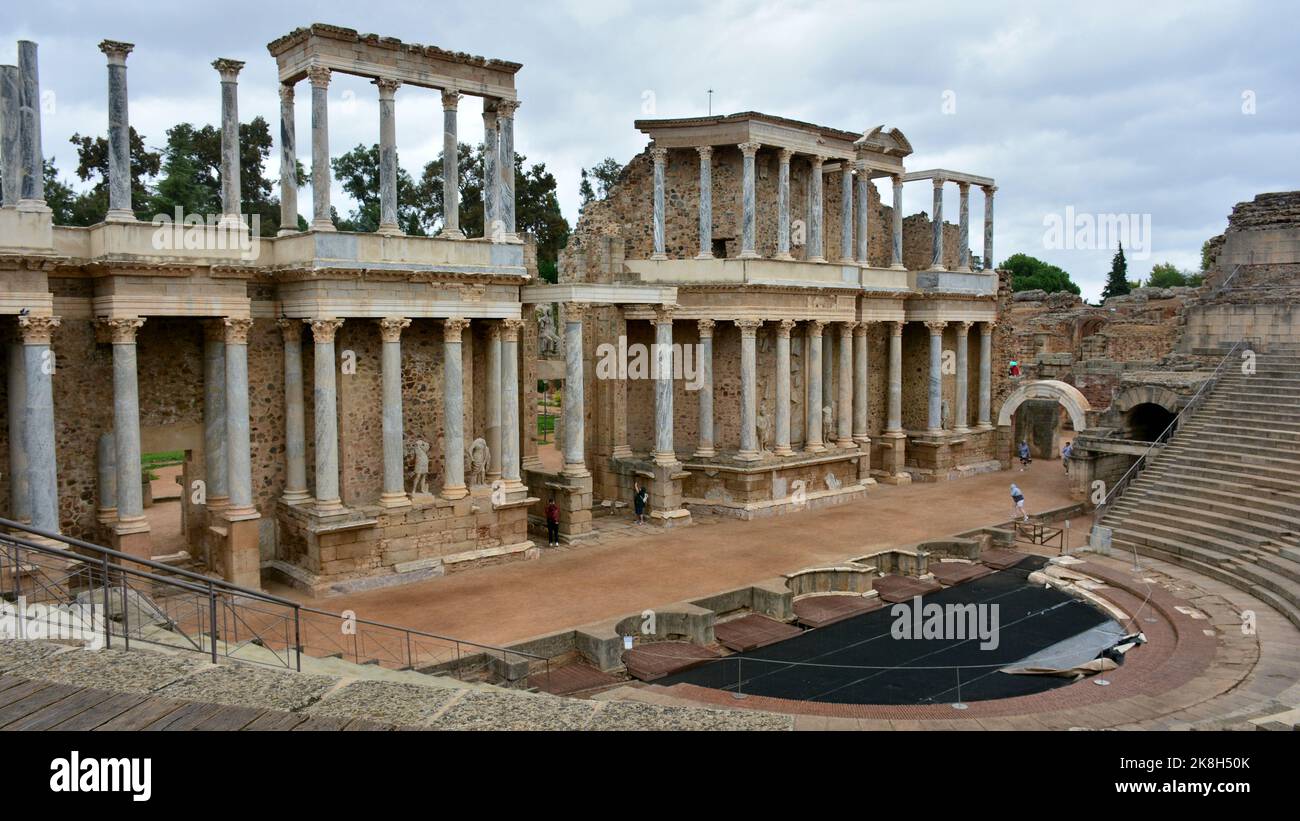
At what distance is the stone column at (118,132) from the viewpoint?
16.8 m

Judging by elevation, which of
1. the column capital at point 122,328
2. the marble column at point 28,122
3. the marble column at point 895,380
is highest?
the marble column at point 28,122

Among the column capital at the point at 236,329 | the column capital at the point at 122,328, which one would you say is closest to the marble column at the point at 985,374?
the column capital at the point at 236,329

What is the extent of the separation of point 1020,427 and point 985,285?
614 cm

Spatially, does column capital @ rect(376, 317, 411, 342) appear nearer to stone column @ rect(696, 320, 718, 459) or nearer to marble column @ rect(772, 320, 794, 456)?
stone column @ rect(696, 320, 718, 459)

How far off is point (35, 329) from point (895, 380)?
946 inches

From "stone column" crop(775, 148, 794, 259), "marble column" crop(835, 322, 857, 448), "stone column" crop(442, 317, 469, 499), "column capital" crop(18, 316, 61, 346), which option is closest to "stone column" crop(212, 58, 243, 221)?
"column capital" crop(18, 316, 61, 346)

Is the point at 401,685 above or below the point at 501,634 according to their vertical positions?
above

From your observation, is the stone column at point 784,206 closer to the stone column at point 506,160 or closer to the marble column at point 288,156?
the stone column at point 506,160

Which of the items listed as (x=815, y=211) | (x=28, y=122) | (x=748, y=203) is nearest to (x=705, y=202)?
(x=748, y=203)

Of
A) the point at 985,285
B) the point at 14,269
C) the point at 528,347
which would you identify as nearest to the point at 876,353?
the point at 985,285

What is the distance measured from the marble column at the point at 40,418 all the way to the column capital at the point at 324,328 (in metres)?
4.28

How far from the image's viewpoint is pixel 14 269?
1540cm

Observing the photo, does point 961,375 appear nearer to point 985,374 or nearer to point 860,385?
point 985,374

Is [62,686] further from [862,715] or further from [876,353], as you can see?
[876,353]
